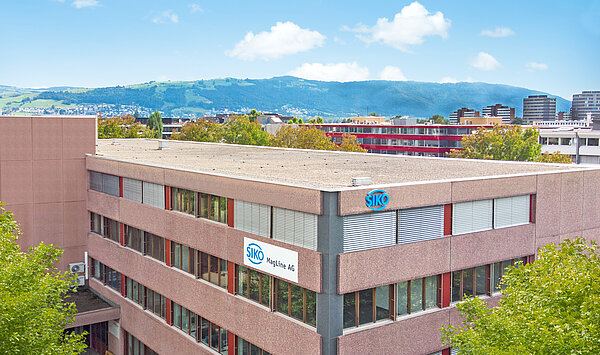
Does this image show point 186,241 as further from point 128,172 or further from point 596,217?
point 596,217

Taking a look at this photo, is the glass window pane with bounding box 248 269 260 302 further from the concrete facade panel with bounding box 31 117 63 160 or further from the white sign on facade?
the concrete facade panel with bounding box 31 117 63 160

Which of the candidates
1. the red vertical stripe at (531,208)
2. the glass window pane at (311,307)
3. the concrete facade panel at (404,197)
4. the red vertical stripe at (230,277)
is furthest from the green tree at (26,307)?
the red vertical stripe at (531,208)

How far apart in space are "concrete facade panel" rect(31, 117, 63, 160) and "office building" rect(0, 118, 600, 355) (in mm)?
7936

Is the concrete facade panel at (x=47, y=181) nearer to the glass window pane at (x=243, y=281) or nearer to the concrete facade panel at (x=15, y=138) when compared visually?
the concrete facade panel at (x=15, y=138)

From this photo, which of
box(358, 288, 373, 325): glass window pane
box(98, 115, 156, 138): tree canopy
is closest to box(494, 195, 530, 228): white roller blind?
box(358, 288, 373, 325): glass window pane

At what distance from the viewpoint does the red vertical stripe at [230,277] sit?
93.1 feet

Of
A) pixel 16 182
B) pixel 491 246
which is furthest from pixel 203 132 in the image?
→ pixel 491 246

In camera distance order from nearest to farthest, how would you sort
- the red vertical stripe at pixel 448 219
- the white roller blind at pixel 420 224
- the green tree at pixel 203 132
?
the white roller blind at pixel 420 224, the red vertical stripe at pixel 448 219, the green tree at pixel 203 132

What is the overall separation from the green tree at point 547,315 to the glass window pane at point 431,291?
3.03m

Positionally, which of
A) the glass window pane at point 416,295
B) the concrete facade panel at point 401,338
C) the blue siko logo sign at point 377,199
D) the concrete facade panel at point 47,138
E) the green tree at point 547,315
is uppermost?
the concrete facade panel at point 47,138

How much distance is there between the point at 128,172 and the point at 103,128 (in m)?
104

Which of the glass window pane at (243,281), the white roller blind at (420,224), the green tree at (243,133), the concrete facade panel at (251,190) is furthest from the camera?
the green tree at (243,133)

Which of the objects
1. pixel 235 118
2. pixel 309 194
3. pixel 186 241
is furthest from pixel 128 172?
pixel 235 118

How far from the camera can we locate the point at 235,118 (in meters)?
134
